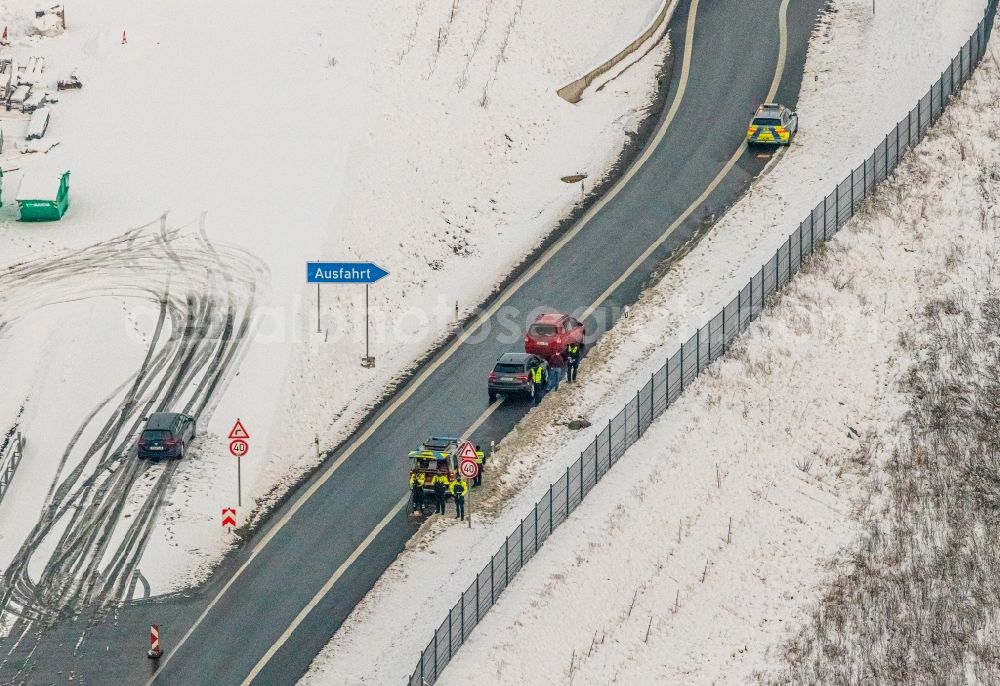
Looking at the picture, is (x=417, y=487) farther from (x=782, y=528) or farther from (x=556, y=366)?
(x=782, y=528)

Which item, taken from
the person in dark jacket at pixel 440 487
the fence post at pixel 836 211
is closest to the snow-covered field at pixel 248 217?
the person in dark jacket at pixel 440 487

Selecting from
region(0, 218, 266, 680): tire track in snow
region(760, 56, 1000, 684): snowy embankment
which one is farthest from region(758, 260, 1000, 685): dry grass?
region(0, 218, 266, 680): tire track in snow

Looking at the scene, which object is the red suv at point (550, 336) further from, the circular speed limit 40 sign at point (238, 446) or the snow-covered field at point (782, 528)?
the circular speed limit 40 sign at point (238, 446)

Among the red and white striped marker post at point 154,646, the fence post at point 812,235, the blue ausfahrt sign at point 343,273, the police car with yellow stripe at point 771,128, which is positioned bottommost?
the red and white striped marker post at point 154,646

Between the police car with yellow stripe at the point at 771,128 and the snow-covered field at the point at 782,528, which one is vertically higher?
the police car with yellow stripe at the point at 771,128

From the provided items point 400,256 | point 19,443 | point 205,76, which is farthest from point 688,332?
point 205,76

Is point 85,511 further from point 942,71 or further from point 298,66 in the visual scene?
point 942,71
